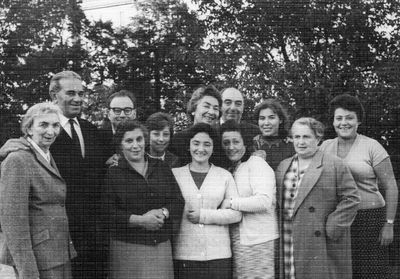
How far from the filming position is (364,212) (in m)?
4.27

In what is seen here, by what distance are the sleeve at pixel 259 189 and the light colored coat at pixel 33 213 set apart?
1.20 metres

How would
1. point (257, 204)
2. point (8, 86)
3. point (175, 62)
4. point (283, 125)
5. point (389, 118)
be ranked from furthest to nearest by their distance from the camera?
point (8, 86), point (175, 62), point (389, 118), point (283, 125), point (257, 204)

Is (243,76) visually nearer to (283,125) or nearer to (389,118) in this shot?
(389,118)

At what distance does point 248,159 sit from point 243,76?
5.97m

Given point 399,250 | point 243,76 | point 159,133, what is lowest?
point 399,250

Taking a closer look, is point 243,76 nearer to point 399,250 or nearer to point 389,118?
point 389,118

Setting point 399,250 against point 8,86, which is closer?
point 399,250

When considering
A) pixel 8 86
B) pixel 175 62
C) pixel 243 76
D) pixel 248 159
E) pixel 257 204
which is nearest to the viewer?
pixel 257 204

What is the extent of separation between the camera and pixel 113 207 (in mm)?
3504

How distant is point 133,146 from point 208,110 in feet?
3.26

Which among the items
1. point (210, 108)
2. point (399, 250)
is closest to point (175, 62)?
point (399, 250)

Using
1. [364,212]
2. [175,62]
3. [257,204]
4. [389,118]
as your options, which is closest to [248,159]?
[257,204]

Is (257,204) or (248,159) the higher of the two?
(248,159)

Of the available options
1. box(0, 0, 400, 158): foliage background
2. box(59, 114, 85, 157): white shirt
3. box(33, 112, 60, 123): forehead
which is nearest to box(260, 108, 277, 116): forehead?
box(59, 114, 85, 157): white shirt
